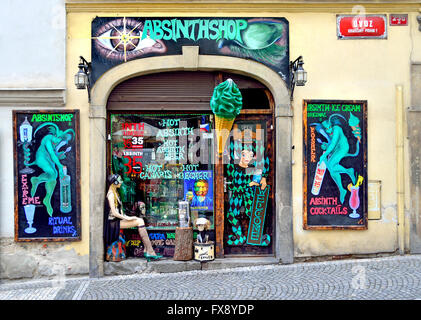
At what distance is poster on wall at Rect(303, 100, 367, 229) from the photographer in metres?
6.99

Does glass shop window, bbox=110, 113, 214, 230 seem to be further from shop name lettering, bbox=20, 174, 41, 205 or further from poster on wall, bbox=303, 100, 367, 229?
poster on wall, bbox=303, 100, 367, 229

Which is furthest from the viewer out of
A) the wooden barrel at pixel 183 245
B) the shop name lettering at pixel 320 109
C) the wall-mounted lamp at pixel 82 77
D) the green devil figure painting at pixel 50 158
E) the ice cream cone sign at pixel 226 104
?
Result: the shop name lettering at pixel 320 109

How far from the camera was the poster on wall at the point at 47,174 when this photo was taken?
22.3 ft

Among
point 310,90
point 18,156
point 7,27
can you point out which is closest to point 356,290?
point 310,90

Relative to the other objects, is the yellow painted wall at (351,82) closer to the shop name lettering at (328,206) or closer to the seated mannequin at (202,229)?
the shop name lettering at (328,206)

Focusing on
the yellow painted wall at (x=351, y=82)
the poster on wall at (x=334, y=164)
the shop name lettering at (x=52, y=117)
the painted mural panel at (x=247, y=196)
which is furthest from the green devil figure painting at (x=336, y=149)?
the shop name lettering at (x=52, y=117)

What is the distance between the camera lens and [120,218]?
22.6 ft

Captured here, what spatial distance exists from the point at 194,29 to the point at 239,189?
10.0 ft

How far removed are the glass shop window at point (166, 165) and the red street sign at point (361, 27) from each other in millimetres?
2970

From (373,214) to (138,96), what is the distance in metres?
4.85

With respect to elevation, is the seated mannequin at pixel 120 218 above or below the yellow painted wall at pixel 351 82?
below

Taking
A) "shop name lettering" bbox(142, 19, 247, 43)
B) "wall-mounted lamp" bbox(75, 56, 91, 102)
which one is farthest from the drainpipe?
"wall-mounted lamp" bbox(75, 56, 91, 102)
